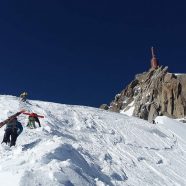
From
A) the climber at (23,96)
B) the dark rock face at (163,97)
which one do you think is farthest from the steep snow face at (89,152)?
the dark rock face at (163,97)

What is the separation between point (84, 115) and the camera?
3350 centimetres

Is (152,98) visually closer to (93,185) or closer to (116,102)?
(116,102)

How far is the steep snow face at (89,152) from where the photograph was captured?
14844 mm

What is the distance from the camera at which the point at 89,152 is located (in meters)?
22.2

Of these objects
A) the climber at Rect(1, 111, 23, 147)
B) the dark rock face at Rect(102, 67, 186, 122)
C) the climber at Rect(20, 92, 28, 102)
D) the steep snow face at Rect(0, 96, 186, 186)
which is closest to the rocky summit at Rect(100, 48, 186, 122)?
the dark rock face at Rect(102, 67, 186, 122)

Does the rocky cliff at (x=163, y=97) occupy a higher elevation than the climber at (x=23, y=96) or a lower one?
lower

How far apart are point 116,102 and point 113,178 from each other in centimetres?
9554

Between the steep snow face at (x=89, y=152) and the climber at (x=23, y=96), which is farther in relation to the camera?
the climber at (x=23, y=96)

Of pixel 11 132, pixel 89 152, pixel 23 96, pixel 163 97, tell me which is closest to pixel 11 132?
pixel 11 132

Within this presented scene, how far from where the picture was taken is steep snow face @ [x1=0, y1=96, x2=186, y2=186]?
14.8 m

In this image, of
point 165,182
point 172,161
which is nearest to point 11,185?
point 165,182

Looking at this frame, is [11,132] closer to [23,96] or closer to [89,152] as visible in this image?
[89,152]

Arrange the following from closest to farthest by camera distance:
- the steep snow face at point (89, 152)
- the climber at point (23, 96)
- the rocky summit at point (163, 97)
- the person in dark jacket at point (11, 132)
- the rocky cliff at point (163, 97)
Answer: the steep snow face at point (89, 152) → the person in dark jacket at point (11, 132) → the climber at point (23, 96) → the rocky summit at point (163, 97) → the rocky cliff at point (163, 97)

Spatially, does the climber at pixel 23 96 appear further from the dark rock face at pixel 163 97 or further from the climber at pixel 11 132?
the dark rock face at pixel 163 97
